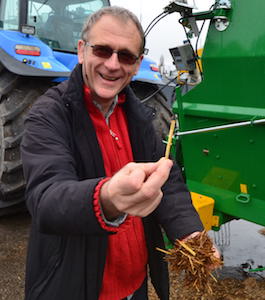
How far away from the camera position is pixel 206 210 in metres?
2.46

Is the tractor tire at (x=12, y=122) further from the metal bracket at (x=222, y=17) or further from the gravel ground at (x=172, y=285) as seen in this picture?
the metal bracket at (x=222, y=17)

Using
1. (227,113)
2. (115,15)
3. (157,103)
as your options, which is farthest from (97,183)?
(157,103)

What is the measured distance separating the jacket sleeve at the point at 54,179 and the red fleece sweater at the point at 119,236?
0.15 m

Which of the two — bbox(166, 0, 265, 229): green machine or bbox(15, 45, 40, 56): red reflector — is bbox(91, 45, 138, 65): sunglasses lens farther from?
bbox(15, 45, 40, 56): red reflector

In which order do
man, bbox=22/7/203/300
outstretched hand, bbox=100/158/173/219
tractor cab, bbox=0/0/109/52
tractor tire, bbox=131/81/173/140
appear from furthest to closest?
1. tractor tire, bbox=131/81/173/140
2. tractor cab, bbox=0/0/109/52
3. man, bbox=22/7/203/300
4. outstretched hand, bbox=100/158/173/219

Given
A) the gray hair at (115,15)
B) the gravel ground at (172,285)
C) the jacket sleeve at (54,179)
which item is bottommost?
the gravel ground at (172,285)

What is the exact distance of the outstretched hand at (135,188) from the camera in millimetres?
836

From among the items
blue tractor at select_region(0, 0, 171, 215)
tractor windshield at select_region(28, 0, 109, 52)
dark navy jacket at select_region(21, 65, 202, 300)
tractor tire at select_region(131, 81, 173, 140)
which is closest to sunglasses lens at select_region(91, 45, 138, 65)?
dark navy jacket at select_region(21, 65, 202, 300)

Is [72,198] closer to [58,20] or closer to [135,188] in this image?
[135,188]

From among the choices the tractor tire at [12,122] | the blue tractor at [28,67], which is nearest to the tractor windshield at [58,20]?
the blue tractor at [28,67]

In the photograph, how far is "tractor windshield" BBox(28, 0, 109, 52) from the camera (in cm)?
349

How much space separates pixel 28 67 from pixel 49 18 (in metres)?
0.91

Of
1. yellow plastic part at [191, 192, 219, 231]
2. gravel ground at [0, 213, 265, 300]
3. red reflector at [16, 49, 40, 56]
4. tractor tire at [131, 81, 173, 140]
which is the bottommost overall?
gravel ground at [0, 213, 265, 300]

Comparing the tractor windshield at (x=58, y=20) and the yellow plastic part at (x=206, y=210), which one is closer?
the yellow plastic part at (x=206, y=210)
